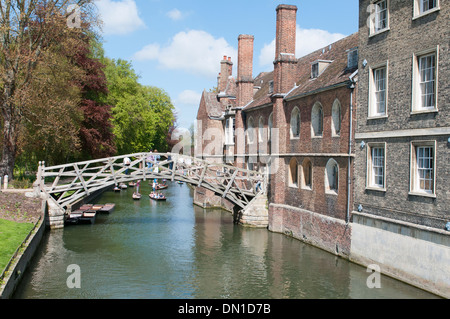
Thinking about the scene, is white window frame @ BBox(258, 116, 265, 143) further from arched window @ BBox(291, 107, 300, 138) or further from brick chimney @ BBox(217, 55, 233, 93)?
brick chimney @ BBox(217, 55, 233, 93)

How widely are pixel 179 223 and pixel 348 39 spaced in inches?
550

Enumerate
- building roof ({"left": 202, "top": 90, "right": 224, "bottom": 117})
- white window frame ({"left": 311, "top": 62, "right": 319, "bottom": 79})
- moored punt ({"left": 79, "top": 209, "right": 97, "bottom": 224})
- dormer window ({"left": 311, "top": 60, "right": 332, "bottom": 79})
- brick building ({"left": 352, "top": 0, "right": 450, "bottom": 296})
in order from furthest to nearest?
building roof ({"left": 202, "top": 90, "right": 224, "bottom": 117})
moored punt ({"left": 79, "top": 209, "right": 97, "bottom": 224})
white window frame ({"left": 311, "top": 62, "right": 319, "bottom": 79})
dormer window ({"left": 311, "top": 60, "right": 332, "bottom": 79})
brick building ({"left": 352, "top": 0, "right": 450, "bottom": 296})

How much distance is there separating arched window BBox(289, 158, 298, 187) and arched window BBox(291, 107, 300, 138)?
132 centimetres

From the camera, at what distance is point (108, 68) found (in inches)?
1778

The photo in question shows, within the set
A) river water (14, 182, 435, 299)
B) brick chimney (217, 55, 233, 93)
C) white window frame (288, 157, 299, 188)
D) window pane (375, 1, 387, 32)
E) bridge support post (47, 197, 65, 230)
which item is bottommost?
river water (14, 182, 435, 299)

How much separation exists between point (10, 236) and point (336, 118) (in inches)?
528

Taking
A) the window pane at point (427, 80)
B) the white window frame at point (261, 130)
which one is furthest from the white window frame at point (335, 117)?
the white window frame at point (261, 130)

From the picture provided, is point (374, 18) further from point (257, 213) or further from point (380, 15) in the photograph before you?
point (257, 213)

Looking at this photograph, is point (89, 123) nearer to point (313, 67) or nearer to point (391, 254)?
point (313, 67)

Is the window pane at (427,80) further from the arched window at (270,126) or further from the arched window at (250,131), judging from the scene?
the arched window at (250,131)

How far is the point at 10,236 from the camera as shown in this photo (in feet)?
51.3

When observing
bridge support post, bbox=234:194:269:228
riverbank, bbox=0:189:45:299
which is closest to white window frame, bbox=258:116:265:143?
bridge support post, bbox=234:194:269:228

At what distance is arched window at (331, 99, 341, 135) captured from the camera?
1841cm
